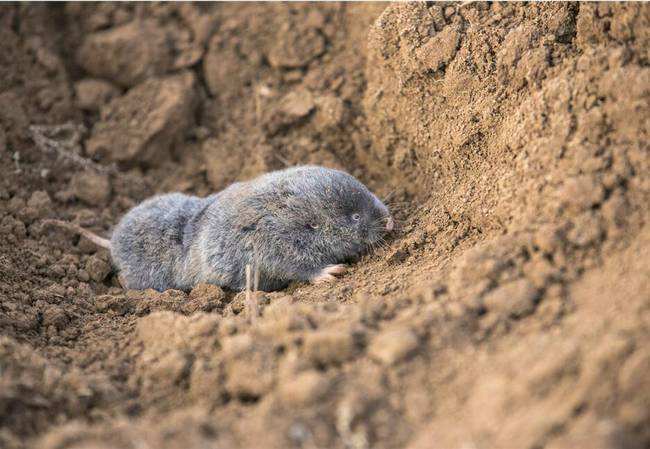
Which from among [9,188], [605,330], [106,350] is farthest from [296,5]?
[605,330]

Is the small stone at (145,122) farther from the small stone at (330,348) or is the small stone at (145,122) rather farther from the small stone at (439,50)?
the small stone at (330,348)

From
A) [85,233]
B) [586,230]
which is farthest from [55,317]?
[586,230]

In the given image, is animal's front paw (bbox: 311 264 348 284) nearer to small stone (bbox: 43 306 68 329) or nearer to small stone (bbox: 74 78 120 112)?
small stone (bbox: 43 306 68 329)

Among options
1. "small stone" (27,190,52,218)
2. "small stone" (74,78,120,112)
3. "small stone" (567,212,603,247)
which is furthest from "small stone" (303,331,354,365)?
"small stone" (74,78,120,112)

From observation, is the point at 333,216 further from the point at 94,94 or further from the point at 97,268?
the point at 94,94

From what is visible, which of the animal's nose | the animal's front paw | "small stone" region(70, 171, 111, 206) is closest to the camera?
the animal's front paw

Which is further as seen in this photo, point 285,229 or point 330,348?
point 285,229

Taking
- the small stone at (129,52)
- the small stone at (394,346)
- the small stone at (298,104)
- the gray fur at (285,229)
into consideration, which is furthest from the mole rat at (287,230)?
the small stone at (129,52)
